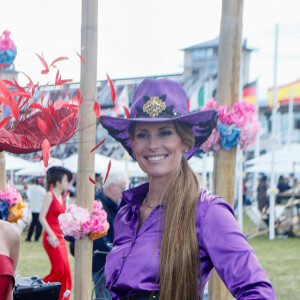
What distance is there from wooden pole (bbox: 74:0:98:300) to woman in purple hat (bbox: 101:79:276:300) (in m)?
1.58

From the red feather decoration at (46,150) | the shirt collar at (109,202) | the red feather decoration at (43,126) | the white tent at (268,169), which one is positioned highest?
the red feather decoration at (43,126)

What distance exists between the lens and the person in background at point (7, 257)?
2525 mm

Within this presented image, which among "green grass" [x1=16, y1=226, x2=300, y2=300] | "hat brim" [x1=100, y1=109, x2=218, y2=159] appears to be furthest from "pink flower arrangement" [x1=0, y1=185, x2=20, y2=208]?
"green grass" [x1=16, y1=226, x2=300, y2=300]

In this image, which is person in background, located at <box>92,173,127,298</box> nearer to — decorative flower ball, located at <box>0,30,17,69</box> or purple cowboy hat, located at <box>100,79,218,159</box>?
decorative flower ball, located at <box>0,30,17,69</box>

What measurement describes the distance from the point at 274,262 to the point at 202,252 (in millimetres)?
9175

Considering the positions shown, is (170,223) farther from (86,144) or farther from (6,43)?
(6,43)

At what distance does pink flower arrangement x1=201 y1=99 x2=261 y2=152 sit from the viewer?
379 cm

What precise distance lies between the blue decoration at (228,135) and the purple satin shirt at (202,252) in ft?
4.92

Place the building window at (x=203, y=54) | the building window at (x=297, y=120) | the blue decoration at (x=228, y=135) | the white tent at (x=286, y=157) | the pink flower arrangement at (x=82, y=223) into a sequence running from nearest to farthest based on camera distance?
the blue decoration at (x=228, y=135)
the pink flower arrangement at (x=82, y=223)
the white tent at (x=286, y=157)
the building window at (x=297, y=120)
the building window at (x=203, y=54)

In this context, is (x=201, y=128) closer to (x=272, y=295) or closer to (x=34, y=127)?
(x=34, y=127)

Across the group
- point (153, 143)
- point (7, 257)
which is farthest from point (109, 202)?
point (153, 143)

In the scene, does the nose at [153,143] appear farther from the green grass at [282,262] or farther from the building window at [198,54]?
the building window at [198,54]

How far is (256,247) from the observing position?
12852 millimetres

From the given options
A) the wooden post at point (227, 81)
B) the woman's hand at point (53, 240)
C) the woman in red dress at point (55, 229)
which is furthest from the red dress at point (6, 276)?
the woman's hand at point (53, 240)
